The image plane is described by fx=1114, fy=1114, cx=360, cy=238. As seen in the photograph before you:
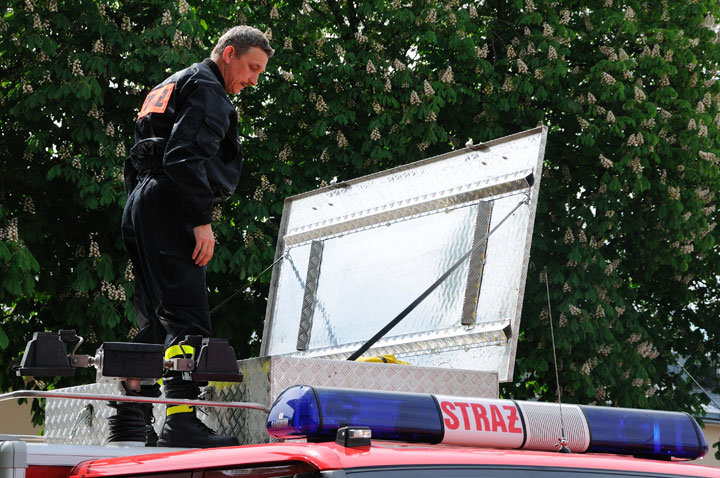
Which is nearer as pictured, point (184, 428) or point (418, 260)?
point (184, 428)

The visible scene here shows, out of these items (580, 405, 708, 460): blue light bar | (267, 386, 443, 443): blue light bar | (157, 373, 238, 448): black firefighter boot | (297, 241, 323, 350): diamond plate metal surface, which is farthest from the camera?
(297, 241, 323, 350): diamond plate metal surface

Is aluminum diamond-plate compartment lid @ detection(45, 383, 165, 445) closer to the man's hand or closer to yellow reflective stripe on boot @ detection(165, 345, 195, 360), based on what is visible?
yellow reflective stripe on boot @ detection(165, 345, 195, 360)

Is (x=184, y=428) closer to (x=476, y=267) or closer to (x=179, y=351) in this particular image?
(x=179, y=351)

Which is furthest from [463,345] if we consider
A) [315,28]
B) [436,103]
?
[315,28]

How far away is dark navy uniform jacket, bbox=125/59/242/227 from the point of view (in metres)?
3.91

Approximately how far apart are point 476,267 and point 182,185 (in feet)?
5.34

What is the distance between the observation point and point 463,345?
4.86 m

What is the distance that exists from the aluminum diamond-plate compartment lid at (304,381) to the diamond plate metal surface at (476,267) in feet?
2.42

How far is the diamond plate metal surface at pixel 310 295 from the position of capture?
5.76 m

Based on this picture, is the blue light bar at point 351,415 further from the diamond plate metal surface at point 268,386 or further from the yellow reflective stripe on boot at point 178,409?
the yellow reflective stripe on boot at point 178,409

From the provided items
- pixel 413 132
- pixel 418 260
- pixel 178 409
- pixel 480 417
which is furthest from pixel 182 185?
pixel 413 132

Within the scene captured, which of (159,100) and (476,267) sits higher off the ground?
(159,100)

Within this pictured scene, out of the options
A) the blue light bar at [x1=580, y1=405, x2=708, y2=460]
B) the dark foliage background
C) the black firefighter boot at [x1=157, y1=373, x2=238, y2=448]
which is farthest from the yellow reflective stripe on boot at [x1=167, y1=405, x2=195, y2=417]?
the dark foliage background

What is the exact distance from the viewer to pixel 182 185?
12.8 ft
